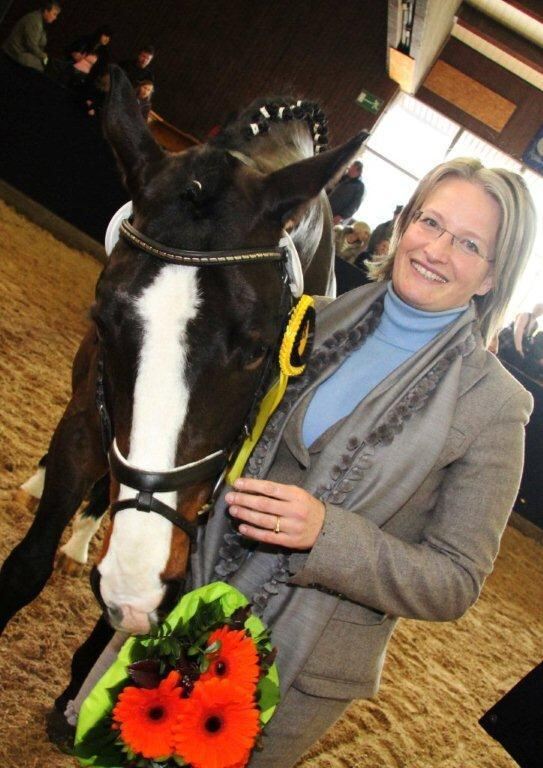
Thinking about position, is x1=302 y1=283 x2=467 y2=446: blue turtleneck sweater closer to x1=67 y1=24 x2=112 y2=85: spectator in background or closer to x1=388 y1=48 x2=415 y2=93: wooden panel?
x1=67 y1=24 x2=112 y2=85: spectator in background

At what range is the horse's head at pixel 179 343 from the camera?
1.44 metres

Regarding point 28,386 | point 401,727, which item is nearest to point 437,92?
point 28,386

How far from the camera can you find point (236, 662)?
1416 mm

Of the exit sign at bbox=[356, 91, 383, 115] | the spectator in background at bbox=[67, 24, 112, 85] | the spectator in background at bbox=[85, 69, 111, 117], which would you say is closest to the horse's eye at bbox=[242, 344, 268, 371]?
the spectator in background at bbox=[85, 69, 111, 117]

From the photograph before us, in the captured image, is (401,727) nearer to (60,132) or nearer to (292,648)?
(292,648)

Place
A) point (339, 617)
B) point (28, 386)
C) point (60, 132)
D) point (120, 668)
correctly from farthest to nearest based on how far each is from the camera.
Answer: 1. point (60, 132)
2. point (28, 386)
3. point (339, 617)
4. point (120, 668)

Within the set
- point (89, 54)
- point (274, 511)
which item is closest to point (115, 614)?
point (274, 511)

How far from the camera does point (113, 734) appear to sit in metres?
1.49

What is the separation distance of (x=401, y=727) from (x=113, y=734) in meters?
2.33

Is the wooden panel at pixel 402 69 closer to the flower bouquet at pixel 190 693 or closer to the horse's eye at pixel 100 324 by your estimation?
the horse's eye at pixel 100 324

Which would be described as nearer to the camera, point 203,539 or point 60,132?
point 203,539

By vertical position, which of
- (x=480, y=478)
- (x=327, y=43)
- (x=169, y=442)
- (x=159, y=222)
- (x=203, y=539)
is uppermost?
(x=327, y=43)

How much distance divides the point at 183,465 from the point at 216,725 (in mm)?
544

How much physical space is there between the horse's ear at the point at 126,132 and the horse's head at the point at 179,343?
5 cm
